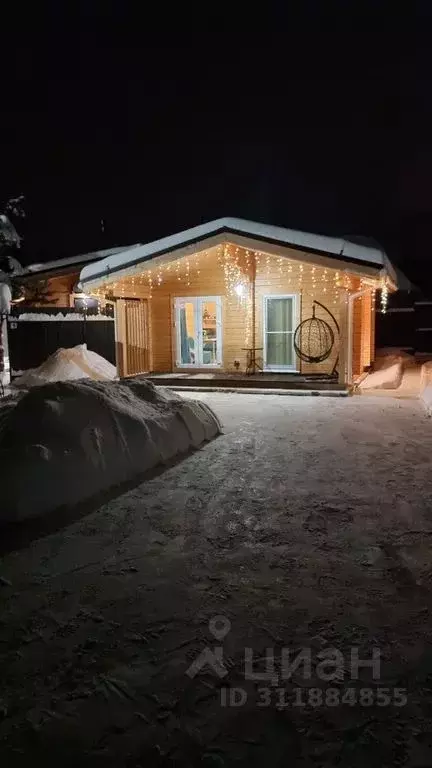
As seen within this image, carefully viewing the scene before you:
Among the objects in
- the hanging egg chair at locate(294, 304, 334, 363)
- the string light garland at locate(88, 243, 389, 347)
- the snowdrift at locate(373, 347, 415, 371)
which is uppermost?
the string light garland at locate(88, 243, 389, 347)

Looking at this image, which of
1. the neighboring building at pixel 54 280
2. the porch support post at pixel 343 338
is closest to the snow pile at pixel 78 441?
the porch support post at pixel 343 338

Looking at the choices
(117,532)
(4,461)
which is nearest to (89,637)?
(117,532)

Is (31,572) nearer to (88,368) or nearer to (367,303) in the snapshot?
(88,368)

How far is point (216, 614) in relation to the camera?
274 cm

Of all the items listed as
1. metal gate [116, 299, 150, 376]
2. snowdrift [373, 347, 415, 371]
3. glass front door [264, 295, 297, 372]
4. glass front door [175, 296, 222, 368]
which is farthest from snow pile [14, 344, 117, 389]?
snowdrift [373, 347, 415, 371]

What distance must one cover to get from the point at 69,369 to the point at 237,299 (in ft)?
16.6

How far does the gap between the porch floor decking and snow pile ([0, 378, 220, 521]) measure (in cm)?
546

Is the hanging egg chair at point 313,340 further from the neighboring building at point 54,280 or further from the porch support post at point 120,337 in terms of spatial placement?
the neighboring building at point 54,280

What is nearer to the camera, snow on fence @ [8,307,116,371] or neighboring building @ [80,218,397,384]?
neighboring building @ [80,218,397,384]

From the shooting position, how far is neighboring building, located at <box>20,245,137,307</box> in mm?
20766

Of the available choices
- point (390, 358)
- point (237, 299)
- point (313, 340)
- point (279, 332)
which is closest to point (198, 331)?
point (237, 299)

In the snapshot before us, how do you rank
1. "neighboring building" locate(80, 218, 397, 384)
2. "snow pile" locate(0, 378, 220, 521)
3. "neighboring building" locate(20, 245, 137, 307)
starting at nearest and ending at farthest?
"snow pile" locate(0, 378, 220, 521), "neighboring building" locate(80, 218, 397, 384), "neighboring building" locate(20, 245, 137, 307)

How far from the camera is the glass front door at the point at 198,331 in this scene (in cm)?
1418

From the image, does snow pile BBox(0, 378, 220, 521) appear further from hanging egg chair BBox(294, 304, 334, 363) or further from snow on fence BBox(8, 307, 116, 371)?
snow on fence BBox(8, 307, 116, 371)
